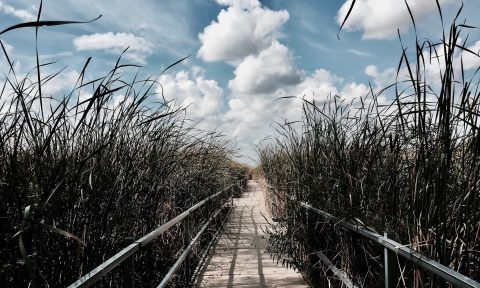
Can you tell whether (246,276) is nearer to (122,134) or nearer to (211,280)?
(211,280)

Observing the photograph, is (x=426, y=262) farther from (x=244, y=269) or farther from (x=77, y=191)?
(x=244, y=269)

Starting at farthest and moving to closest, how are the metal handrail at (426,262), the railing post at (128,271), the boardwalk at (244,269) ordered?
the boardwalk at (244,269) < the railing post at (128,271) < the metal handrail at (426,262)

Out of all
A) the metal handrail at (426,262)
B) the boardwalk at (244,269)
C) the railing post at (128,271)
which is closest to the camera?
the metal handrail at (426,262)

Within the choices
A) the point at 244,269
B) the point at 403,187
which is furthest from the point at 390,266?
the point at 244,269

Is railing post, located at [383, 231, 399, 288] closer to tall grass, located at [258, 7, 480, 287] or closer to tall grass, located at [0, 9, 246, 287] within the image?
tall grass, located at [258, 7, 480, 287]

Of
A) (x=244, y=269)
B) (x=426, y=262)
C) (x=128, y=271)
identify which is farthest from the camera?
(x=244, y=269)

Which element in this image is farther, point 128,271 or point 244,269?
point 244,269

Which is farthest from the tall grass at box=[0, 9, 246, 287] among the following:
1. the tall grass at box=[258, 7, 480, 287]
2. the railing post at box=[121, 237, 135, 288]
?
the tall grass at box=[258, 7, 480, 287]

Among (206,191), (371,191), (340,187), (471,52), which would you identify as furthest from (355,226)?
(206,191)

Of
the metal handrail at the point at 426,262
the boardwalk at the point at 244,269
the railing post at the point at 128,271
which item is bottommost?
the boardwalk at the point at 244,269

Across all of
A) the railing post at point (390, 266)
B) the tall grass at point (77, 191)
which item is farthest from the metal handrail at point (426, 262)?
the tall grass at point (77, 191)

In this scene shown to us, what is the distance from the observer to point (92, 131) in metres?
2.26

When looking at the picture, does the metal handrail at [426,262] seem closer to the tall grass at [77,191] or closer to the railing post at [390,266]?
the railing post at [390,266]

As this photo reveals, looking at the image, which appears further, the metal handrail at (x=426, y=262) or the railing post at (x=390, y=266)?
the railing post at (x=390, y=266)
